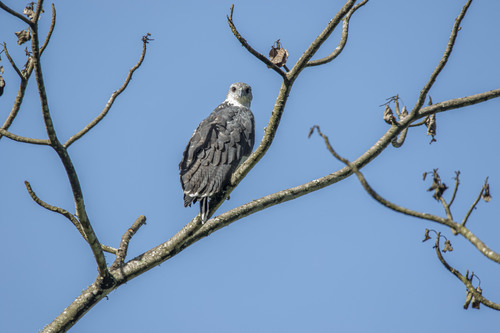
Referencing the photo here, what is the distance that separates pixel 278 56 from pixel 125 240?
232cm

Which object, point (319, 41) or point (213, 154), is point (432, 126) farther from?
point (213, 154)

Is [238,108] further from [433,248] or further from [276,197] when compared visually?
[433,248]

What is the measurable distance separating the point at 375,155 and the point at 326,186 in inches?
21.1

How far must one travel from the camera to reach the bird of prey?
242 inches

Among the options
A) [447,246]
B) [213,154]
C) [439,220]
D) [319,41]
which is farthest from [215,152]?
[439,220]

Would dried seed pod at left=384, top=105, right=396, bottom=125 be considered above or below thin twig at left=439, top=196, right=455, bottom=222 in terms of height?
above

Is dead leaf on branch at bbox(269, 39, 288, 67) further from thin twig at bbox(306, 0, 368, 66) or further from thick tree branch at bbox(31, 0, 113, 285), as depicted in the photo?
thick tree branch at bbox(31, 0, 113, 285)

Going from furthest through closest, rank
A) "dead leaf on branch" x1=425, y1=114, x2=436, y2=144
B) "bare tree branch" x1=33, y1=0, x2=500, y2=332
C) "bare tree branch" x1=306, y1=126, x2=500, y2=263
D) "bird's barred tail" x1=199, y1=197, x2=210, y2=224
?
1. "bird's barred tail" x1=199, y1=197, x2=210, y2=224
2. "dead leaf on branch" x1=425, y1=114, x2=436, y2=144
3. "bare tree branch" x1=33, y1=0, x2=500, y2=332
4. "bare tree branch" x1=306, y1=126, x2=500, y2=263

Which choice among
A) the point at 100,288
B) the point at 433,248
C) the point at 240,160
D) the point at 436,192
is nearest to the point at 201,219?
the point at 100,288

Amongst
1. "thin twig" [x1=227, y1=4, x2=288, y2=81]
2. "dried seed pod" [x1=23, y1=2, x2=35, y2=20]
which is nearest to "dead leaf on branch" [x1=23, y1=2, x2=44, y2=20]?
"dried seed pod" [x1=23, y1=2, x2=35, y2=20]

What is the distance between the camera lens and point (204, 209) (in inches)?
219

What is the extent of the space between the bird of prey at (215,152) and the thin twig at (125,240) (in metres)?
0.51

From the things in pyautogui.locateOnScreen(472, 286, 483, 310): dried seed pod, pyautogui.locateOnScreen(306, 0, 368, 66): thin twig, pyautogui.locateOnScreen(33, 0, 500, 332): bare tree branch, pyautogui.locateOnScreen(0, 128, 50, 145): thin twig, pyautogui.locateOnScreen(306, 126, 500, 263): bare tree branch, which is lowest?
pyautogui.locateOnScreen(472, 286, 483, 310): dried seed pod

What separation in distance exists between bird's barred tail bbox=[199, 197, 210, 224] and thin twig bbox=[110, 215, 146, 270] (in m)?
0.69
